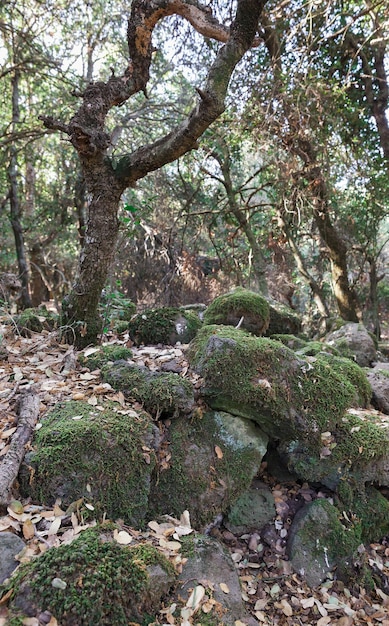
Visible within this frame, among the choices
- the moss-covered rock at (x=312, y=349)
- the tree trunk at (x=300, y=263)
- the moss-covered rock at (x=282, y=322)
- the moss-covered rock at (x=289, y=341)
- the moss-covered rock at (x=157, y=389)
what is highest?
the tree trunk at (x=300, y=263)

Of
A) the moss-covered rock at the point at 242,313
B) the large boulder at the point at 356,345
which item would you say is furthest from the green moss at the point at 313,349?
the large boulder at the point at 356,345

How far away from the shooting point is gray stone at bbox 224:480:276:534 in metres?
3.21

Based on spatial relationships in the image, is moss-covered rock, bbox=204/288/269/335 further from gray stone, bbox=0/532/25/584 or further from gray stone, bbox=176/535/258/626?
gray stone, bbox=0/532/25/584

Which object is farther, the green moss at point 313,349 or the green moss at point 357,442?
the green moss at point 313,349

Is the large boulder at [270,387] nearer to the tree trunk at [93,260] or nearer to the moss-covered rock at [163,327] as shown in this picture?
the moss-covered rock at [163,327]

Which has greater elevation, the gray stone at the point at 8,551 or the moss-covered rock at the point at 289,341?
the moss-covered rock at the point at 289,341

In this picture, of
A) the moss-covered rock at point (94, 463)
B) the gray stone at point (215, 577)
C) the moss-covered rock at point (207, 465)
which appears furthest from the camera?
the moss-covered rock at point (207, 465)

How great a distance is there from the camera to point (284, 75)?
6266mm

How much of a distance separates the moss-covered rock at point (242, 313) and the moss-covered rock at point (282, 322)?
0.62 meters

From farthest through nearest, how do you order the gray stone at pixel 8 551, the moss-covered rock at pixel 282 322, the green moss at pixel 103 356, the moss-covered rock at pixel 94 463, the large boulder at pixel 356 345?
the large boulder at pixel 356 345
the moss-covered rock at pixel 282 322
the green moss at pixel 103 356
the moss-covered rock at pixel 94 463
the gray stone at pixel 8 551

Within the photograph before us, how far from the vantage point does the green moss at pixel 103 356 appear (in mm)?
3615

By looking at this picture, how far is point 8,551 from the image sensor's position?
1.86m

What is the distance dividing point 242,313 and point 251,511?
197 cm

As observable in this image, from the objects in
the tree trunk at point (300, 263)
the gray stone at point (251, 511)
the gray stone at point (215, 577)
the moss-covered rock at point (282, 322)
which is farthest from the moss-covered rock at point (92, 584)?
the tree trunk at point (300, 263)
